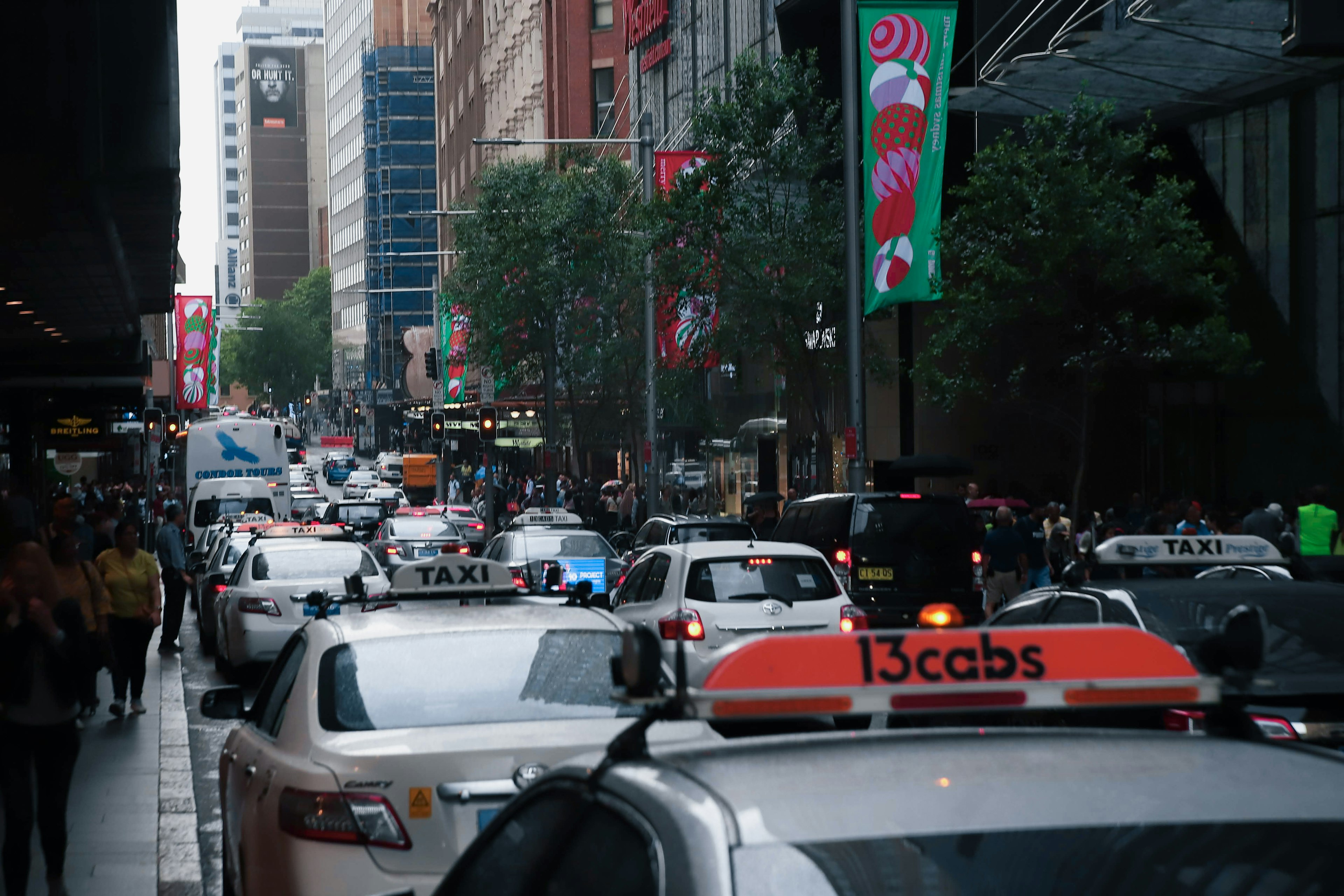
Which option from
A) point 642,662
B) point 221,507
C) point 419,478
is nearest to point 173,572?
point 221,507

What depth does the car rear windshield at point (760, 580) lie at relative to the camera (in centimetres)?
1433

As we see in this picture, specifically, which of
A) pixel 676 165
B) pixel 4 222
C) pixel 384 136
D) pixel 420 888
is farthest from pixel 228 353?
pixel 420 888

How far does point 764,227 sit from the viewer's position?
28594 mm

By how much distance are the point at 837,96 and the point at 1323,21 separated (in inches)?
834

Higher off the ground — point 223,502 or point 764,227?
point 764,227

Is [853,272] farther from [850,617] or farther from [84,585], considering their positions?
[84,585]

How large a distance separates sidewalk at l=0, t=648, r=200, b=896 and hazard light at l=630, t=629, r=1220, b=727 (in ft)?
20.7

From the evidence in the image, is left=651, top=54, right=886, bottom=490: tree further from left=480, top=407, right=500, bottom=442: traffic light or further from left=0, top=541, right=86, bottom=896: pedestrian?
left=0, top=541, right=86, bottom=896: pedestrian

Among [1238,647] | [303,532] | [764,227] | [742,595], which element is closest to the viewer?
[1238,647]

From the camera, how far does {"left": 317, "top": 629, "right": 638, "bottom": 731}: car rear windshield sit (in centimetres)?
617

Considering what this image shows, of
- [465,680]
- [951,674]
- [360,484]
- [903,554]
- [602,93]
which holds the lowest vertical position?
[360,484]

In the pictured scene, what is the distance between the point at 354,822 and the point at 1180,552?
221 inches

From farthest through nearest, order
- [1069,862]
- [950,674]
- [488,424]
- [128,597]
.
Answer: [488,424] < [128,597] < [950,674] < [1069,862]

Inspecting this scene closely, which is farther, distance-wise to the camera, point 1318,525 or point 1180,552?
point 1318,525
